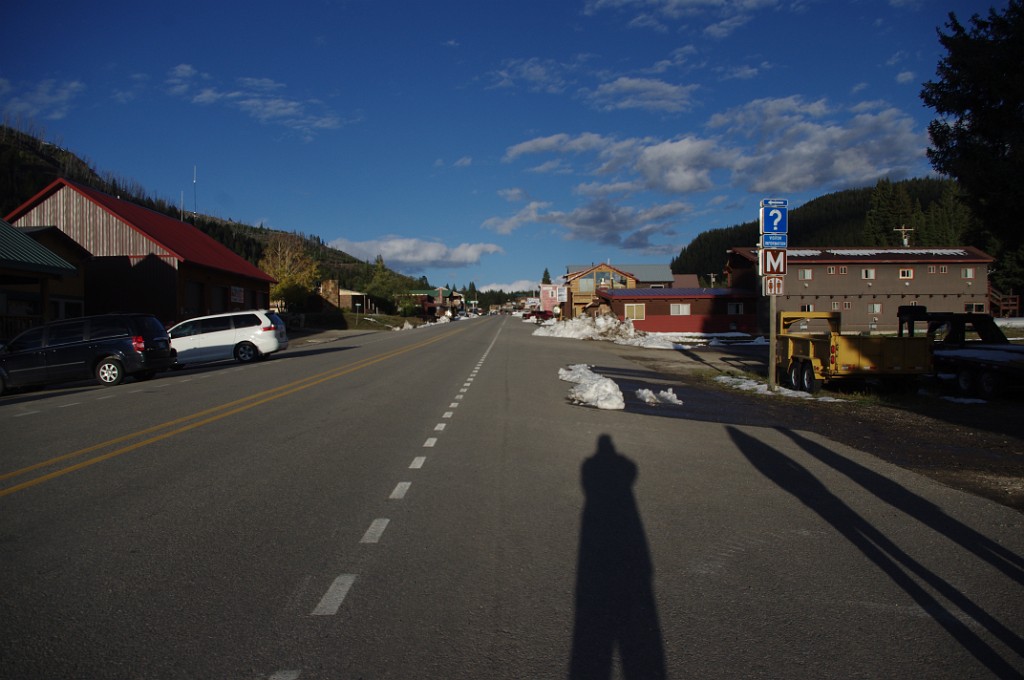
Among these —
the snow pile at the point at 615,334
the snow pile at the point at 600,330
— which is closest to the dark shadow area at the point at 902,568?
the snow pile at the point at 615,334

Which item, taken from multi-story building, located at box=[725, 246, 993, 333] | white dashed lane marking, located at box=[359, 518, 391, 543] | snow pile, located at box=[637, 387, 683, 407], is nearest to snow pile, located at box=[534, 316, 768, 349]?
multi-story building, located at box=[725, 246, 993, 333]

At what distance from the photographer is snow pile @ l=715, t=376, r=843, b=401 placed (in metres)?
15.8

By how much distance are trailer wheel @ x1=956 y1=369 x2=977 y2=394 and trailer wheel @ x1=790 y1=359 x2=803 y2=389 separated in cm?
329

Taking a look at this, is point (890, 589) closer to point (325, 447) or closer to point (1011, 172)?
point (325, 447)

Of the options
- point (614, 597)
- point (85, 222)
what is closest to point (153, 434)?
point (614, 597)

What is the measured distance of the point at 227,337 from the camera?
2533cm

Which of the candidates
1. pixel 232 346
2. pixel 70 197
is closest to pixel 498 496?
pixel 232 346

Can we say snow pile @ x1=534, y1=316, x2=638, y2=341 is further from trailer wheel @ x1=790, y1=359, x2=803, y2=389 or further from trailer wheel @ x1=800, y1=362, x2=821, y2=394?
trailer wheel @ x1=800, y1=362, x2=821, y2=394

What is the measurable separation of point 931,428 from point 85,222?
40235 mm

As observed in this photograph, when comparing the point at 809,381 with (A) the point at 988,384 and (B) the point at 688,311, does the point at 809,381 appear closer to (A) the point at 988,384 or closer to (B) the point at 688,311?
(A) the point at 988,384

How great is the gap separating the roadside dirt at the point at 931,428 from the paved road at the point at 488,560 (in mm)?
707

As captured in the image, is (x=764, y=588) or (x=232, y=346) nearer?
(x=764, y=588)

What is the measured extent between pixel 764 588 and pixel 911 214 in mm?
113505

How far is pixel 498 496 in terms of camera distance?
705cm
